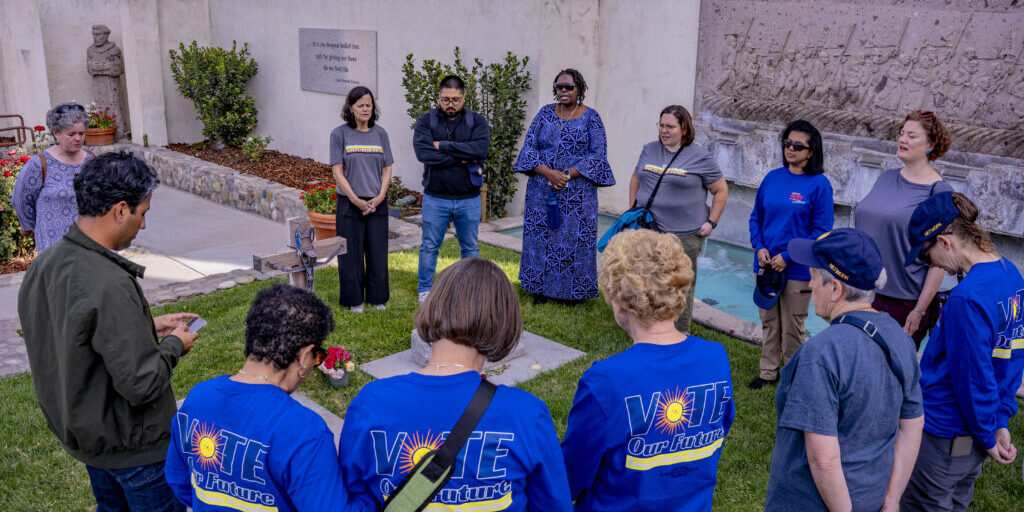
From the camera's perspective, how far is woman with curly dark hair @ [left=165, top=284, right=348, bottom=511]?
196 centimetres

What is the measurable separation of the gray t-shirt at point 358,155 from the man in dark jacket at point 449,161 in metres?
0.33

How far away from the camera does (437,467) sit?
1.88 m

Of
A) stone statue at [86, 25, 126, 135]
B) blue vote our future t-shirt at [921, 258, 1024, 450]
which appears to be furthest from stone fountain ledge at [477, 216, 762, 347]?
stone statue at [86, 25, 126, 135]

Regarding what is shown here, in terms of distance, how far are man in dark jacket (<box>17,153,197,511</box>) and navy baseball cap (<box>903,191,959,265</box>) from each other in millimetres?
2898

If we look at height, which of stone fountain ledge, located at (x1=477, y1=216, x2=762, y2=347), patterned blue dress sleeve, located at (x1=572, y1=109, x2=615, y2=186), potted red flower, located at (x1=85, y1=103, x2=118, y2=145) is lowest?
stone fountain ledge, located at (x1=477, y1=216, x2=762, y2=347)

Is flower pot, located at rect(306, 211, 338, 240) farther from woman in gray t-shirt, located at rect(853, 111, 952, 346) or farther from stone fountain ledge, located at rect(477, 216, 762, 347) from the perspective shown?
woman in gray t-shirt, located at rect(853, 111, 952, 346)

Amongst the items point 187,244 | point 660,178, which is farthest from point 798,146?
point 187,244

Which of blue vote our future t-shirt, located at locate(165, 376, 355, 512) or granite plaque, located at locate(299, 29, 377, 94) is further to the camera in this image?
granite plaque, located at locate(299, 29, 377, 94)

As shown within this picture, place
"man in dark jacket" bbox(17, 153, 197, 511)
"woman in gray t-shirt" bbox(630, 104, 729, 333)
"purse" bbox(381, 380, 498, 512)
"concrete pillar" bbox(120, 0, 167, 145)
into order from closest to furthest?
"purse" bbox(381, 380, 498, 512) < "man in dark jacket" bbox(17, 153, 197, 511) < "woman in gray t-shirt" bbox(630, 104, 729, 333) < "concrete pillar" bbox(120, 0, 167, 145)

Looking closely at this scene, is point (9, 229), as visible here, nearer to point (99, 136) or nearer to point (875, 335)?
point (99, 136)

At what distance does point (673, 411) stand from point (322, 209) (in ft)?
22.8

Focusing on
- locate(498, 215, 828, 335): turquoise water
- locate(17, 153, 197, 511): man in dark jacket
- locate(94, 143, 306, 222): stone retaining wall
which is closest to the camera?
locate(17, 153, 197, 511): man in dark jacket

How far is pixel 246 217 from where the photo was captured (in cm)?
1059

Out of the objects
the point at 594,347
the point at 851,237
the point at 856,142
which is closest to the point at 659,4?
the point at 856,142
